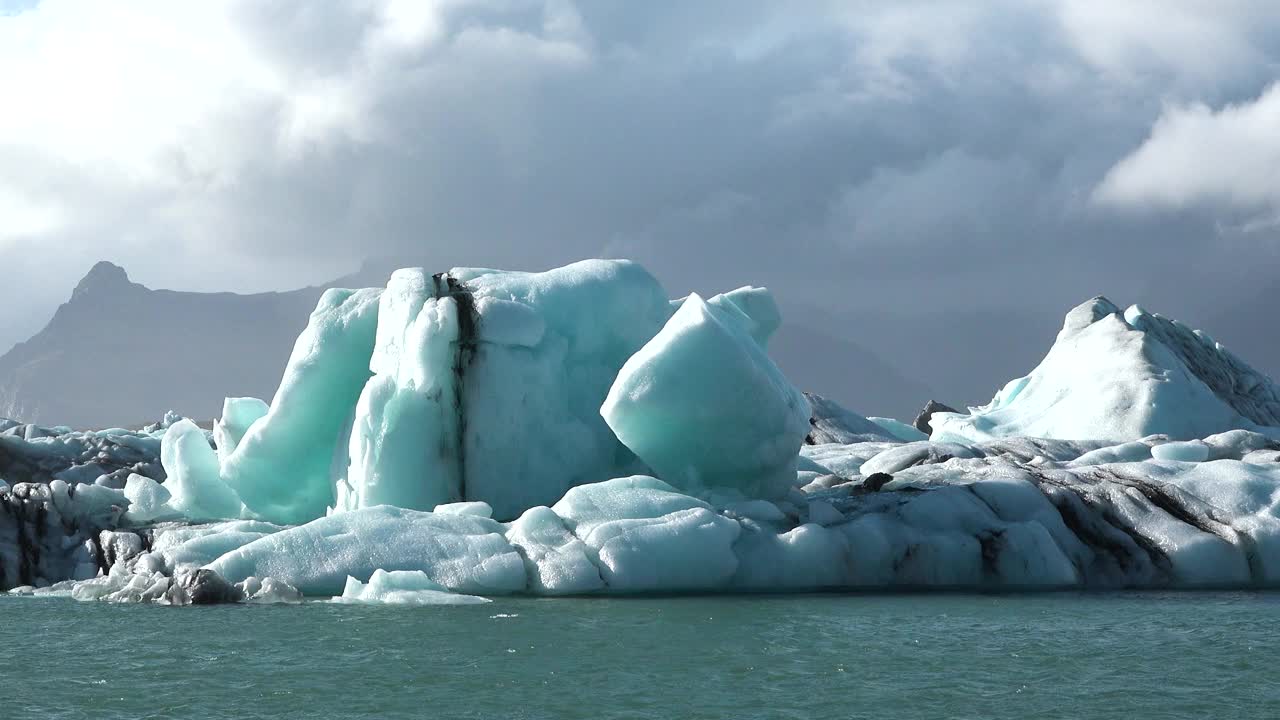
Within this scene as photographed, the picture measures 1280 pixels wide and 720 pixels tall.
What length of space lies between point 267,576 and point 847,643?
5737 mm

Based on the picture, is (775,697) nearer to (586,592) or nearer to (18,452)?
(586,592)

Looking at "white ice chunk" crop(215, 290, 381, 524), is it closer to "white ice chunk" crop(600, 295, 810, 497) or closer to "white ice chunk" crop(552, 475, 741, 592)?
"white ice chunk" crop(600, 295, 810, 497)

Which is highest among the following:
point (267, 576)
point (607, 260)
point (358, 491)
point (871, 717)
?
point (607, 260)

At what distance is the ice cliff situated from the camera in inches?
500

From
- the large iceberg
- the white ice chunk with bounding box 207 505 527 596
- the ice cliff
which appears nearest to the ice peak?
the large iceberg

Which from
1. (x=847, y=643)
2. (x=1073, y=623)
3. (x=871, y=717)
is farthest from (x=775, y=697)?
(x=1073, y=623)

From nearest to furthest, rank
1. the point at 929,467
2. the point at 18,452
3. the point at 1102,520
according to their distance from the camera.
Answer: the point at 1102,520 → the point at 929,467 → the point at 18,452

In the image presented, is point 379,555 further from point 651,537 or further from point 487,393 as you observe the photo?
point 487,393

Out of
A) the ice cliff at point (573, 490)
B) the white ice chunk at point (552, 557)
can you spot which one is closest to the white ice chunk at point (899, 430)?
the ice cliff at point (573, 490)

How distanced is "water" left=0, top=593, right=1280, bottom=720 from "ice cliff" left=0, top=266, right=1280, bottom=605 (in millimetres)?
811

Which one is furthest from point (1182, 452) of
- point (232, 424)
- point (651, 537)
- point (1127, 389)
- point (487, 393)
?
point (232, 424)

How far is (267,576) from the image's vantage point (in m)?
12.6

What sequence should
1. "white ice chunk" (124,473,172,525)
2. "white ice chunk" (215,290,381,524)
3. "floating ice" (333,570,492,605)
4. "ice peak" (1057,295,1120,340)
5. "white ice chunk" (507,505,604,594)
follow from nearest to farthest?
"floating ice" (333,570,492,605), "white ice chunk" (507,505,604,594), "white ice chunk" (124,473,172,525), "white ice chunk" (215,290,381,524), "ice peak" (1057,295,1120,340)

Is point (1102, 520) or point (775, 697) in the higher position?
point (1102, 520)
